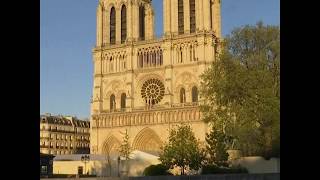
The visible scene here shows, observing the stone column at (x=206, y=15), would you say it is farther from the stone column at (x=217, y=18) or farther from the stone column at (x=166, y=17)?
the stone column at (x=166, y=17)

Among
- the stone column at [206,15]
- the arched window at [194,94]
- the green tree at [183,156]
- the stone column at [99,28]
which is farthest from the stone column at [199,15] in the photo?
the green tree at [183,156]

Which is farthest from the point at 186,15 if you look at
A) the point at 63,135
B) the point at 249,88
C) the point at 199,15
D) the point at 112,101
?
the point at 63,135

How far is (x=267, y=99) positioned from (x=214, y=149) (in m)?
9.40

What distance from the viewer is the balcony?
6856 centimetres

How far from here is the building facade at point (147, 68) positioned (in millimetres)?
70000

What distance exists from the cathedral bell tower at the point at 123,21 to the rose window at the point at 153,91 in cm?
655

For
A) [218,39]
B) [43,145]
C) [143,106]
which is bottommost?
[43,145]

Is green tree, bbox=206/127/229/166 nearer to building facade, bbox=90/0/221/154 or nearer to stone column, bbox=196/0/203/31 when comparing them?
building facade, bbox=90/0/221/154

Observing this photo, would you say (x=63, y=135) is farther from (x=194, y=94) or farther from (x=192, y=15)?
(x=192, y=15)

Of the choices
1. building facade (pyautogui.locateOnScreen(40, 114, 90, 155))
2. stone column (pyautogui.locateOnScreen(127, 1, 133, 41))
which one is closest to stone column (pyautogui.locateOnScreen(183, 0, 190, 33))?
stone column (pyautogui.locateOnScreen(127, 1, 133, 41))

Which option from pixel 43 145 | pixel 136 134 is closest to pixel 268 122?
pixel 136 134

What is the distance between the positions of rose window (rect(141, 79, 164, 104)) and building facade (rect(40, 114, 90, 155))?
1065 inches
